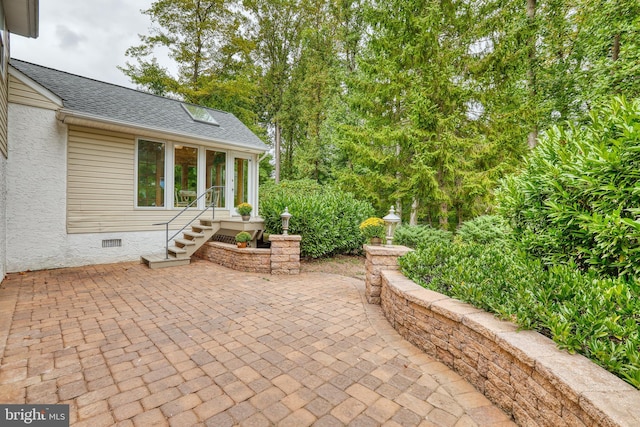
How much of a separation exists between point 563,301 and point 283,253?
4.59m

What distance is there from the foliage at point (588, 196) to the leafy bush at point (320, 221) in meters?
4.06

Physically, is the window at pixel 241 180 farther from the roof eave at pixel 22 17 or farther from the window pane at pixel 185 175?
the roof eave at pixel 22 17

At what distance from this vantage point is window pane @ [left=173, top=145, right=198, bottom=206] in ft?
26.0

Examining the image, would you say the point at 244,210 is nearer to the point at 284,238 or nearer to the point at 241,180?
the point at 284,238

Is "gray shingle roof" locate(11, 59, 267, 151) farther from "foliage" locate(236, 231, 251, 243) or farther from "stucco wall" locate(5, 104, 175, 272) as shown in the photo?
"foliage" locate(236, 231, 251, 243)

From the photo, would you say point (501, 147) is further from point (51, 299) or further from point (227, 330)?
point (51, 299)

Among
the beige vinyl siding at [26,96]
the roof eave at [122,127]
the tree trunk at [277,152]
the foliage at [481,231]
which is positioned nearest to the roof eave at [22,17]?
the beige vinyl siding at [26,96]

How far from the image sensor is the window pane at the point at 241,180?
9.04 metres

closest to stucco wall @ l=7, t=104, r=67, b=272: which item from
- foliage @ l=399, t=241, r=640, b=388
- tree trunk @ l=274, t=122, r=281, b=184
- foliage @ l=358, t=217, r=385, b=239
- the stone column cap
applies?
the stone column cap

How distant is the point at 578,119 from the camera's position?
35.2ft

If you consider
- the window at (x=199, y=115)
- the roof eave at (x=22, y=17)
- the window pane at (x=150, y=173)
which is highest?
the roof eave at (x=22, y=17)

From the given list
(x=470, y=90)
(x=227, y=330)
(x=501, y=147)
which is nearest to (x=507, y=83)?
(x=470, y=90)

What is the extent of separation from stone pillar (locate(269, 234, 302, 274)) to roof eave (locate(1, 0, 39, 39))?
606 cm

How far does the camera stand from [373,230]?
7504 millimetres
